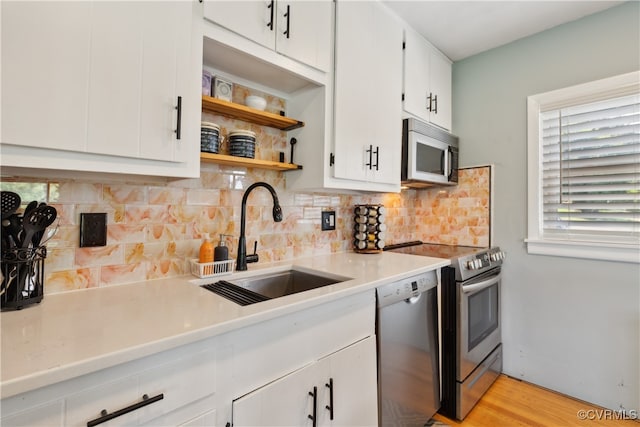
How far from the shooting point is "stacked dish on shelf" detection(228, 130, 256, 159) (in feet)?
4.77

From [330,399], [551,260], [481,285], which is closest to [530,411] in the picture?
[481,285]

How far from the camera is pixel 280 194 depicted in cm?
176

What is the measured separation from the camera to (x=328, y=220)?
204cm

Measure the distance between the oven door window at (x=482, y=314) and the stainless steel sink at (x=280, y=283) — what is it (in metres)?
1.00

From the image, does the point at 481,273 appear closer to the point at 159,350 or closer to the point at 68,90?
the point at 159,350

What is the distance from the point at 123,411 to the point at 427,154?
2.18m

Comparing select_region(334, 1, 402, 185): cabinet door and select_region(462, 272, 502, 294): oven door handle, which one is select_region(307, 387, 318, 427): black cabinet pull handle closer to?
select_region(334, 1, 402, 185): cabinet door

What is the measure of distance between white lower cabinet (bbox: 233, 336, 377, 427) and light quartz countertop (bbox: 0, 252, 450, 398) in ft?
0.81

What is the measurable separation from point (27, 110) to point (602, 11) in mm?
3033

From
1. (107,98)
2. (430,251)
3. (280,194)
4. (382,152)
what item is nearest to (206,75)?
(107,98)

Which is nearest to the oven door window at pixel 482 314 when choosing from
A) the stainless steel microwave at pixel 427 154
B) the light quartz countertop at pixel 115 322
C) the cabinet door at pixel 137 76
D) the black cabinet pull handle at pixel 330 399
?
the stainless steel microwave at pixel 427 154

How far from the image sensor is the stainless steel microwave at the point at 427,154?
6.82 feet

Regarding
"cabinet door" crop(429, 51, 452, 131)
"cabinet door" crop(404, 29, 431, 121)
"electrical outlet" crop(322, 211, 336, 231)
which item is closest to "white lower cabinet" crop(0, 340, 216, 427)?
"electrical outlet" crop(322, 211, 336, 231)

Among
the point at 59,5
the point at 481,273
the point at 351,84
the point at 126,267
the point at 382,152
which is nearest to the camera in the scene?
the point at 59,5
